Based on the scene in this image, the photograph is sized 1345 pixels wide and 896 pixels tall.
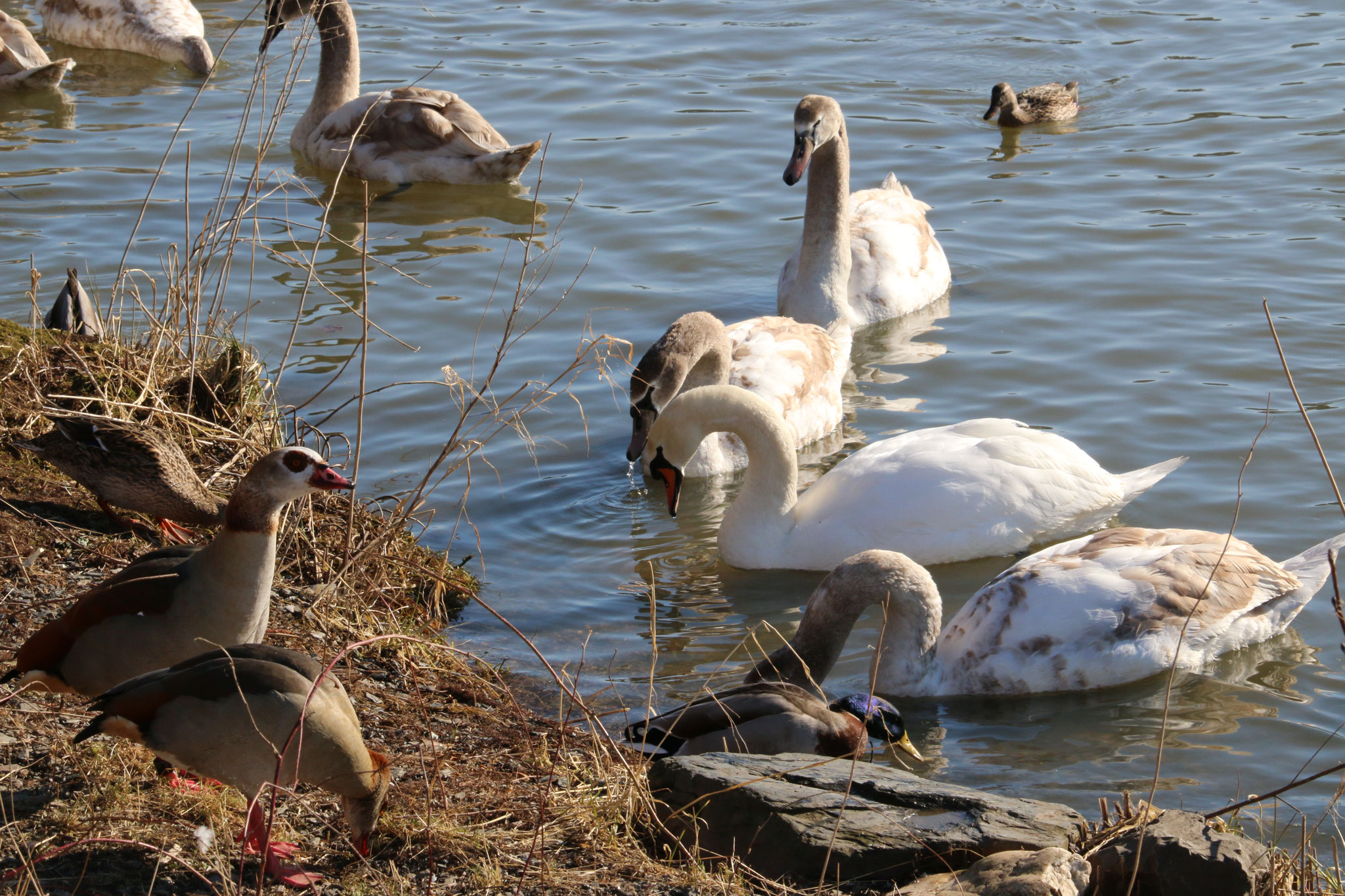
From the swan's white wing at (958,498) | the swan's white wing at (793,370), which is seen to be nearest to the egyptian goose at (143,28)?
the swan's white wing at (793,370)

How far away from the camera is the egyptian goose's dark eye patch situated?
4.16 m

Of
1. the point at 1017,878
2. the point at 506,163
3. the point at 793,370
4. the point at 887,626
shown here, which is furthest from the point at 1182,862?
the point at 506,163

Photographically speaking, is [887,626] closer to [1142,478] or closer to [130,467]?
[1142,478]

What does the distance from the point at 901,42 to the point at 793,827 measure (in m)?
12.3

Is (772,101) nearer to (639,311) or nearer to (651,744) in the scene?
(639,311)

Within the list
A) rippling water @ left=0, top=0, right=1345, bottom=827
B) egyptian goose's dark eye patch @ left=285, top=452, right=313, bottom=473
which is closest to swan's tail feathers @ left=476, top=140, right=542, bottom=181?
rippling water @ left=0, top=0, right=1345, bottom=827

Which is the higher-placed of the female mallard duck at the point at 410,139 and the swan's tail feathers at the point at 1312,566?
the female mallard duck at the point at 410,139

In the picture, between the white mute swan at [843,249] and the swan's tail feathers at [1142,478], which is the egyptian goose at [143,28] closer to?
the white mute swan at [843,249]

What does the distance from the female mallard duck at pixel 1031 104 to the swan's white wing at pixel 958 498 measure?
6.61 meters

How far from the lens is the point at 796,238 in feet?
36.4

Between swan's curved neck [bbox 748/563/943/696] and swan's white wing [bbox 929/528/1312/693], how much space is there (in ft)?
0.35

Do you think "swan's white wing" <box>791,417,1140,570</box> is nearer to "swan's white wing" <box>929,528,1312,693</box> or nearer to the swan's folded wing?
"swan's white wing" <box>929,528,1312,693</box>

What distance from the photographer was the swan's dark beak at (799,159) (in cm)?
907

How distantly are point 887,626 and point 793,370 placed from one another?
2.60m
